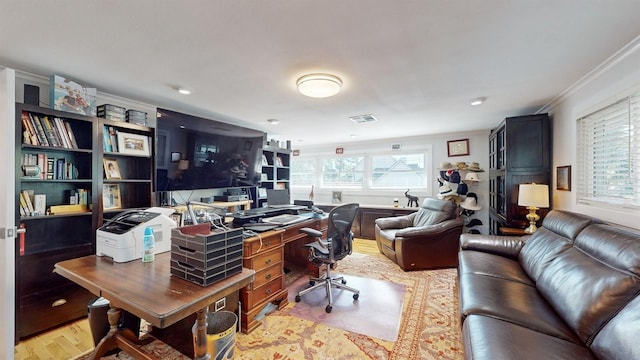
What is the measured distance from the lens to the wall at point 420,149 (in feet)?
15.4

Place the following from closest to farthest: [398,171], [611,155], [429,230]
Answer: [611,155]
[429,230]
[398,171]

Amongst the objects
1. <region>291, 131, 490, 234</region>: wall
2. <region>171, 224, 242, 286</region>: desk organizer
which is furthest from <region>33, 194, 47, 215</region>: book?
<region>291, 131, 490, 234</region>: wall

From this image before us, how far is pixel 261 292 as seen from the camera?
223cm

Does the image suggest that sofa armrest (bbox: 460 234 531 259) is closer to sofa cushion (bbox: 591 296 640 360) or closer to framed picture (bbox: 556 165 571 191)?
framed picture (bbox: 556 165 571 191)

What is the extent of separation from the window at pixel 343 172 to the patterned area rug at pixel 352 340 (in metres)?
3.54

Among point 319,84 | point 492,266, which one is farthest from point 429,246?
point 319,84

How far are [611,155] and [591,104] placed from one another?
1.59 ft

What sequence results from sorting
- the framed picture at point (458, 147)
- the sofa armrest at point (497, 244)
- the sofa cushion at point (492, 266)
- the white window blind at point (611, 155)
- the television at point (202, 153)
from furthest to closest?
the framed picture at point (458, 147), the television at point (202, 153), the sofa armrest at point (497, 244), the sofa cushion at point (492, 266), the white window blind at point (611, 155)

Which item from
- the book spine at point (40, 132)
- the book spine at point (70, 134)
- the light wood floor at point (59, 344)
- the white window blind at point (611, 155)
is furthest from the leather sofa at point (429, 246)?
the book spine at point (40, 132)

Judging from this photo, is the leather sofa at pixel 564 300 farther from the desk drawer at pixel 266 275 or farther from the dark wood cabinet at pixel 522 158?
the desk drawer at pixel 266 275

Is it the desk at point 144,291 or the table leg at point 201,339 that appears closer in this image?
the desk at point 144,291

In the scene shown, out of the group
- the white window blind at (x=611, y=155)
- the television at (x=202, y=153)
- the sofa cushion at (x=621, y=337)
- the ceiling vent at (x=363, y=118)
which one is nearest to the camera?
the sofa cushion at (x=621, y=337)

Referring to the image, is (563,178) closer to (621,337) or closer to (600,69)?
(600,69)

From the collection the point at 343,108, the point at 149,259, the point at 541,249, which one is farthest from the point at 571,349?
the point at 343,108
